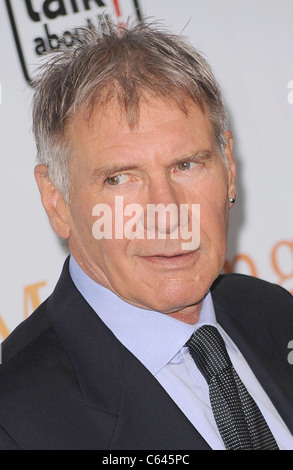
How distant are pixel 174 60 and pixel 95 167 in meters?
0.22

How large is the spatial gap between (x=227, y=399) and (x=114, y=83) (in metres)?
0.53

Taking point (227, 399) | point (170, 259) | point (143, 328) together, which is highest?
point (170, 259)

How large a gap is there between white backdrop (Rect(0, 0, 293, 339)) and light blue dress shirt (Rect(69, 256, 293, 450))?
332 millimetres

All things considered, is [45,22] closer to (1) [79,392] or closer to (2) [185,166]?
(2) [185,166]

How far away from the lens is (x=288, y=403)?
4.90 ft

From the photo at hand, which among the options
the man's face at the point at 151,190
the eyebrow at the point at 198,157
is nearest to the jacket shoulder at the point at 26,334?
the man's face at the point at 151,190

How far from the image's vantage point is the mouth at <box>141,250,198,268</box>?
137 centimetres

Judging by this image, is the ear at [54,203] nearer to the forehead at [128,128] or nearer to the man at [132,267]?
the man at [132,267]

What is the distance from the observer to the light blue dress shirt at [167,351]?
4.49ft

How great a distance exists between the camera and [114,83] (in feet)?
4.37

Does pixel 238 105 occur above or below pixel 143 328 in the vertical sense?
above

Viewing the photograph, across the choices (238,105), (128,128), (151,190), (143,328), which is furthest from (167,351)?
(238,105)

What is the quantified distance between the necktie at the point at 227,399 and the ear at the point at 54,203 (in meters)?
0.29

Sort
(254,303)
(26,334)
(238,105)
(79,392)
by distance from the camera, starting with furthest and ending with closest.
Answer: (238,105) < (254,303) < (26,334) < (79,392)
